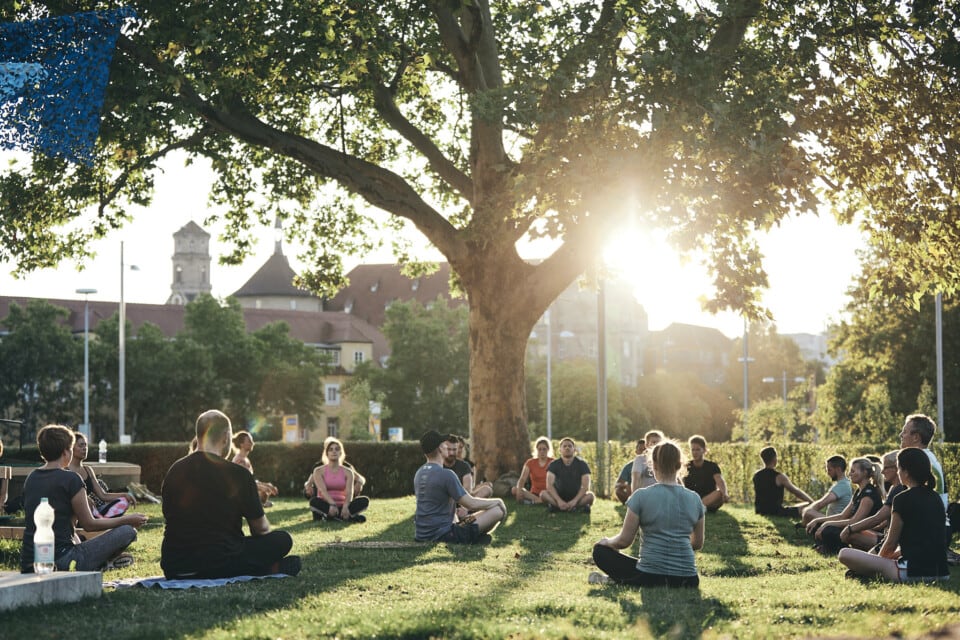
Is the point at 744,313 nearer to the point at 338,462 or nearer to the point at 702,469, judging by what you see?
the point at 702,469

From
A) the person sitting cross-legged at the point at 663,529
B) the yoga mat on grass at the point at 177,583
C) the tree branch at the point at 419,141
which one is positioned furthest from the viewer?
the tree branch at the point at 419,141

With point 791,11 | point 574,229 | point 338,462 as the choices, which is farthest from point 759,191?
point 338,462

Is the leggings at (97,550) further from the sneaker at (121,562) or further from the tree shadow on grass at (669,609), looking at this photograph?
the tree shadow on grass at (669,609)

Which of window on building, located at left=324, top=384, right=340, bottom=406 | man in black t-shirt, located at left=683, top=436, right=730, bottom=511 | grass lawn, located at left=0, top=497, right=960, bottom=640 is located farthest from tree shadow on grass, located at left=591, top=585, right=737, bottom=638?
window on building, located at left=324, top=384, right=340, bottom=406

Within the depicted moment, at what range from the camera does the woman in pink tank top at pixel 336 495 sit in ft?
65.3

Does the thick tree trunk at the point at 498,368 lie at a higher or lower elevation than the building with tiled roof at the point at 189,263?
lower

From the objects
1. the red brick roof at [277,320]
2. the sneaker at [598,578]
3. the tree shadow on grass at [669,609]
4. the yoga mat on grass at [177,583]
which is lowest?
the sneaker at [598,578]

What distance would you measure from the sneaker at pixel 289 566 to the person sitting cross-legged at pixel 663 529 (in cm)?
272

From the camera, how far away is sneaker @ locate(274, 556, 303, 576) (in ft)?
35.4

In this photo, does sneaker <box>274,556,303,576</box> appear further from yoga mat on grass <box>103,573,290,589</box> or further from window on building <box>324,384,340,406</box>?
window on building <box>324,384,340,406</box>

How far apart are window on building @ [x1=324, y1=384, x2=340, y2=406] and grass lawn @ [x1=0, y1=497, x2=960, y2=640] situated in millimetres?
102740

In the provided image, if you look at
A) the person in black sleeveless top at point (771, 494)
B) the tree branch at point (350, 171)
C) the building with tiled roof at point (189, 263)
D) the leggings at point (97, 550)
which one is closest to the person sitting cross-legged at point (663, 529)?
the leggings at point (97, 550)

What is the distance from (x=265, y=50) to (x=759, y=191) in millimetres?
9077

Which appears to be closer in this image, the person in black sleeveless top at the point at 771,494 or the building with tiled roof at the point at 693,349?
the person in black sleeveless top at the point at 771,494
